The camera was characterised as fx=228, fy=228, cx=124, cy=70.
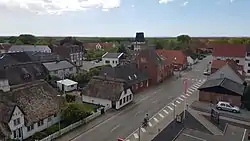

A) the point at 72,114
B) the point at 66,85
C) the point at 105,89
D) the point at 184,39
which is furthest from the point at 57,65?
the point at 184,39

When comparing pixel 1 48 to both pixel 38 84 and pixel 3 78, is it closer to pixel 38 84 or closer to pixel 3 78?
pixel 3 78

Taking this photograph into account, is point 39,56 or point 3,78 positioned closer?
point 3,78

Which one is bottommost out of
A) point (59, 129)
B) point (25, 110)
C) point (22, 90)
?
point (59, 129)

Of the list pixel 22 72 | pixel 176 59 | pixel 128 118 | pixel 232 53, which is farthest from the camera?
pixel 176 59

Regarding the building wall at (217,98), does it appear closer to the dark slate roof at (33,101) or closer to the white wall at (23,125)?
the dark slate roof at (33,101)

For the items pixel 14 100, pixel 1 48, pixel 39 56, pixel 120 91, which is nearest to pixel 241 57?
pixel 120 91

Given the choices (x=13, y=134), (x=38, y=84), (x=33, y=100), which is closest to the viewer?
(x=13, y=134)

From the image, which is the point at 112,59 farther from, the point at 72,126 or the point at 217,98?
the point at 72,126
